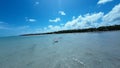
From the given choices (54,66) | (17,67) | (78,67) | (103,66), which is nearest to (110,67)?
(103,66)

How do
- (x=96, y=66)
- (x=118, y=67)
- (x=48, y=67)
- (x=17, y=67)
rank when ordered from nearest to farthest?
(x=118, y=67)
(x=96, y=66)
(x=48, y=67)
(x=17, y=67)

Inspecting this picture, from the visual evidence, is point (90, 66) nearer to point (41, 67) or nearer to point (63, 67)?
point (63, 67)

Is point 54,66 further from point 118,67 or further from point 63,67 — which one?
point 118,67

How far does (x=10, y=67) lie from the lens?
9445mm

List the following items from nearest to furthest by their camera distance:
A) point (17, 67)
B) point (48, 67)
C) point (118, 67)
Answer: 1. point (118, 67)
2. point (48, 67)
3. point (17, 67)

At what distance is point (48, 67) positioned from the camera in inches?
339

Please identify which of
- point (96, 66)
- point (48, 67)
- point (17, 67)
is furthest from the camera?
point (17, 67)

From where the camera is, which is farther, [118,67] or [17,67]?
[17,67]

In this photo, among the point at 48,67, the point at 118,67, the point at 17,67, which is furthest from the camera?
the point at 17,67

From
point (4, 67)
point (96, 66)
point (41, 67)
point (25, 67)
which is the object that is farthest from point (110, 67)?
point (4, 67)

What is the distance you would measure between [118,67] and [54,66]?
4774 mm

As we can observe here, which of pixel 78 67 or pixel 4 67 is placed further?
pixel 4 67

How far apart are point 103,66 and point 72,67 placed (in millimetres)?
2300

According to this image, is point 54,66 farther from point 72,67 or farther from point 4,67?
point 4,67
